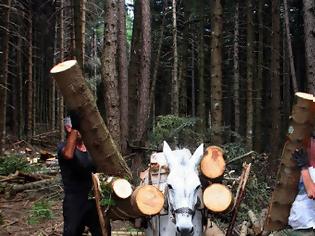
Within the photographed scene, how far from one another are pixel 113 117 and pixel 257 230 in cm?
445

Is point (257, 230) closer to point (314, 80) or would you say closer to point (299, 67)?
point (314, 80)

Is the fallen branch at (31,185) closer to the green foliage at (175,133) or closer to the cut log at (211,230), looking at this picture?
the green foliage at (175,133)

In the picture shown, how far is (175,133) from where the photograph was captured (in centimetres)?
1195

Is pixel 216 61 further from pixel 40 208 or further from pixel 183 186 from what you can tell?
pixel 183 186

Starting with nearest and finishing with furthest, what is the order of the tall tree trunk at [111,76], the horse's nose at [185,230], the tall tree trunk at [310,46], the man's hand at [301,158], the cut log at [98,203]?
the horse's nose at [185,230], the man's hand at [301,158], the cut log at [98,203], the tall tree trunk at [111,76], the tall tree trunk at [310,46]

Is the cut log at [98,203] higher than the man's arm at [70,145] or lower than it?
lower

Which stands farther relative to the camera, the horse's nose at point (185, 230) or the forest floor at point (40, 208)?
the forest floor at point (40, 208)

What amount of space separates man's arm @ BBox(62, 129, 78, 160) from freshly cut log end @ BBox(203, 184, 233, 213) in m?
1.88

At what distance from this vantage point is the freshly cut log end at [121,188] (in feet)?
19.5

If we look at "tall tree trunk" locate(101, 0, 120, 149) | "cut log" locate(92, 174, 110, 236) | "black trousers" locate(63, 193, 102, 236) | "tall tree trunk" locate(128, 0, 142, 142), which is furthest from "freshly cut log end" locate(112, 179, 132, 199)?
"tall tree trunk" locate(128, 0, 142, 142)

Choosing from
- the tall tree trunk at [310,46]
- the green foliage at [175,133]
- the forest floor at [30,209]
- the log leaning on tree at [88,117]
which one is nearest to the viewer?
the log leaning on tree at [88,117]

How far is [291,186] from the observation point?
19.8 ft

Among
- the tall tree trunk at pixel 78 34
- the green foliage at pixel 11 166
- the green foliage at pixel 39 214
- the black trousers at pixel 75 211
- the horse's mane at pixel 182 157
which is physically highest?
the tall tree trunk at pixel 78 34

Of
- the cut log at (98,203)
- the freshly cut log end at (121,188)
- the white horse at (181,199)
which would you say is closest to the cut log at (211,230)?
the white horse at (181,199)
